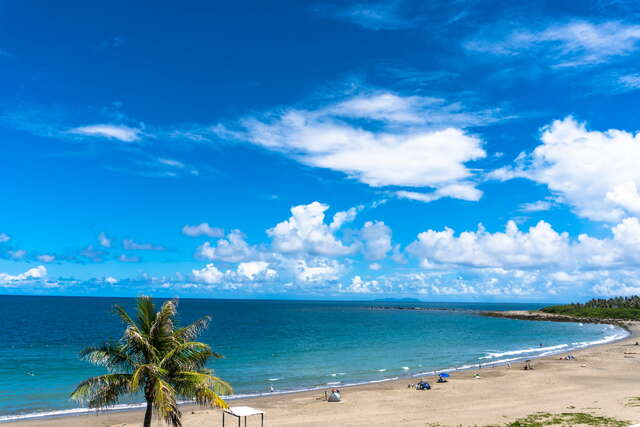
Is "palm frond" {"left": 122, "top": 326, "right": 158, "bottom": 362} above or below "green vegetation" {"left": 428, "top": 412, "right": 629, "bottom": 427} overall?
above

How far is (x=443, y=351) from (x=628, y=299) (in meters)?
138

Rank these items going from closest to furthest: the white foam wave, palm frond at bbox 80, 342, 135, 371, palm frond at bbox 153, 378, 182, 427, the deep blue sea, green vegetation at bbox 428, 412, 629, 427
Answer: palm frond at bbox 153, 378, 182, 427
palm frond at bbox 80, 342, 135, 371
green vegetation at bbox 428, 412, 629, 427
the deep blue sea
the white foam wave

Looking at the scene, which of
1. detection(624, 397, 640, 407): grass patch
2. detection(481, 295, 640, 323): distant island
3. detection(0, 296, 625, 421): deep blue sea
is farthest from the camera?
detection(481, 295, 640, 323): distant island

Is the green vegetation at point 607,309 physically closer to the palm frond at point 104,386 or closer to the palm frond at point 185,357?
the palm frond at point 185,357

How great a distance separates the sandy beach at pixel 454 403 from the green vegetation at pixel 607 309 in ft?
394

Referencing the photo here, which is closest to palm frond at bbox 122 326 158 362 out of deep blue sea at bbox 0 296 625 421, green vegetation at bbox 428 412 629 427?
green vegetation at bbox 428 412 629 427

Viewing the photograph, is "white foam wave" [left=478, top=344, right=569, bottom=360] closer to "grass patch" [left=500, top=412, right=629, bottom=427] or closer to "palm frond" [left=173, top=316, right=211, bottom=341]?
"grass patch" [left=500, top=412, right=629, bottom=427]

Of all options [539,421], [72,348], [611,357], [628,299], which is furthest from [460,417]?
[628,299]

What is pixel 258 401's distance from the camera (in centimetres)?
3581

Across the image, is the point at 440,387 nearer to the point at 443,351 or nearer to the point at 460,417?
the point at 460,417

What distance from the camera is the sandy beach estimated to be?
95.7ft

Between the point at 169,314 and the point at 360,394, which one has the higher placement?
the point at 169,314

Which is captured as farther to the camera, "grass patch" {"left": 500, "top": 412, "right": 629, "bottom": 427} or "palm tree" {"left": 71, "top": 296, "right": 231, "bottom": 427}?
"grass patch" {"left": 500, "top": 412, "right": 629, "bottom": 427}

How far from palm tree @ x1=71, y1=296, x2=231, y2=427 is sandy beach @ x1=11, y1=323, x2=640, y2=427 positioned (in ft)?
46.7
